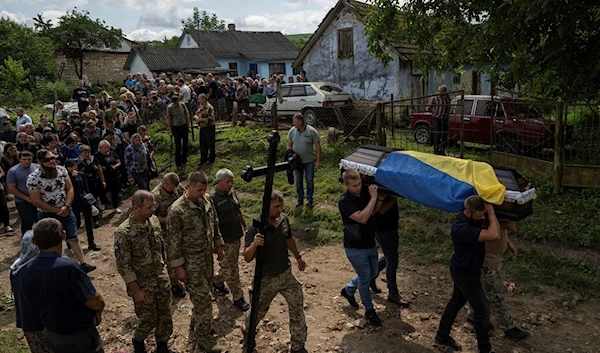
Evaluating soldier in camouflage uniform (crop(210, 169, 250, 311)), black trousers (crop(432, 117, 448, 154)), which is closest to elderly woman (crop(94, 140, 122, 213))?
soldier in camouflage uniform (crop(210, 169, 250, 311))

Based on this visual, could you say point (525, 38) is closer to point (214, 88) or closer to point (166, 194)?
point (166, 194)

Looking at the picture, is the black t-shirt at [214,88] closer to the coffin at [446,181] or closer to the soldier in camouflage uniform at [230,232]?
the soldier in camouflage uniform at [230,232]

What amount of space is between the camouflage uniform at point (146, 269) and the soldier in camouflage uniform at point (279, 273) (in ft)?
3.04

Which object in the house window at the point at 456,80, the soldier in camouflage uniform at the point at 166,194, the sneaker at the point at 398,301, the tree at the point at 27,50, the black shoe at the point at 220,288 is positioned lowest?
the sneaker at the point at 398,301

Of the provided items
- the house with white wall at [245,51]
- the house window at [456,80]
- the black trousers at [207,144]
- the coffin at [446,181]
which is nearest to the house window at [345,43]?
the house window at [456,80]

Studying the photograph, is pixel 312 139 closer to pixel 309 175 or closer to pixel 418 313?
pixel 309 175

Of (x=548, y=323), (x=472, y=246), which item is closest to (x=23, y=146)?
(x=472, y=246)

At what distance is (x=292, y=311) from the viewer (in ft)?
16.9

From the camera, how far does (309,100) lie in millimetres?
17875

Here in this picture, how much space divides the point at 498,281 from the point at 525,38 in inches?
168

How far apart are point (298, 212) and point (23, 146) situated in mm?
5914

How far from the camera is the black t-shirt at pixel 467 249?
4.82m

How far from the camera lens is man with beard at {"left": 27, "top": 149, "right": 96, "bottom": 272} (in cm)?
694

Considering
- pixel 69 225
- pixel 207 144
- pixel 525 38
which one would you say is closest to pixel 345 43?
pixel 207 144
